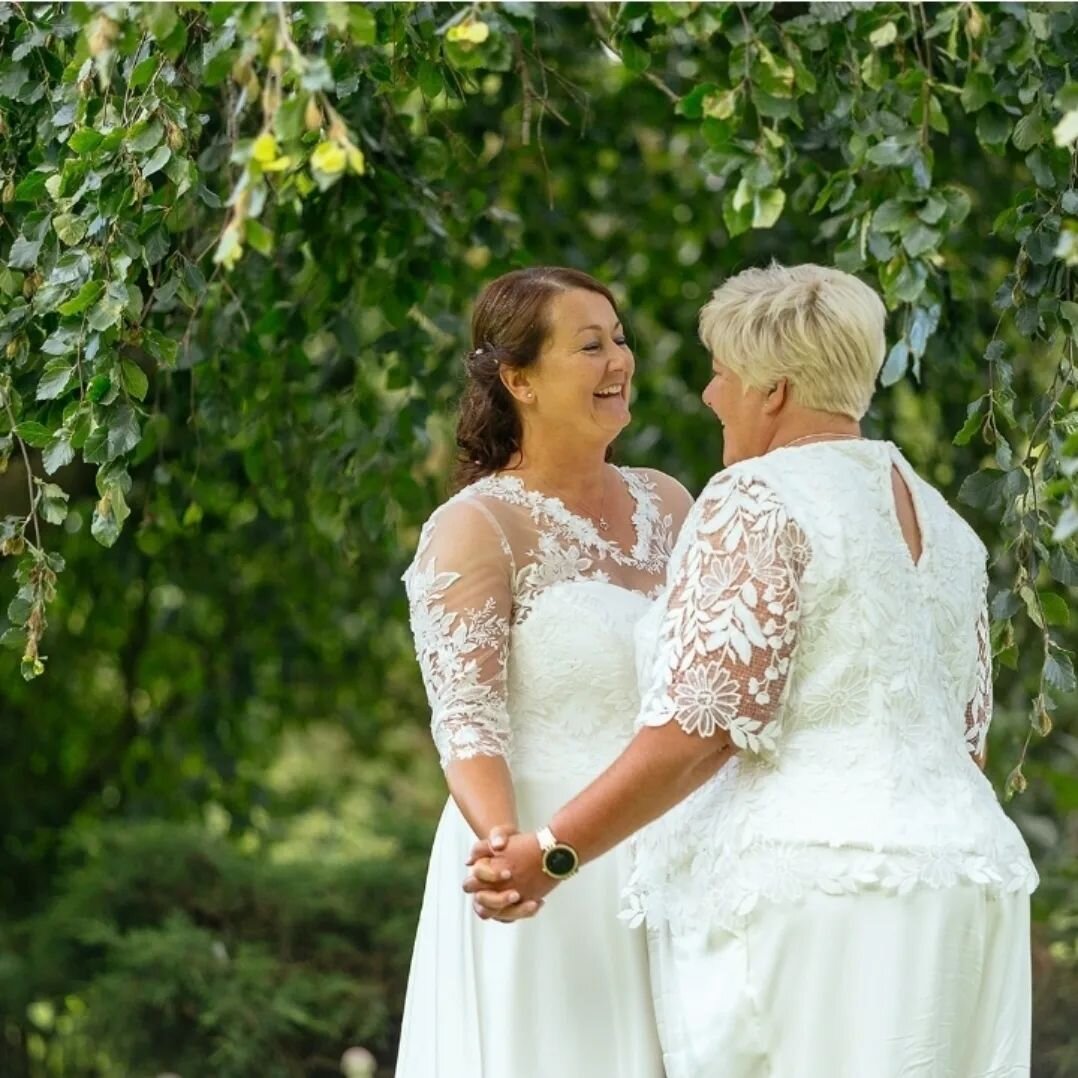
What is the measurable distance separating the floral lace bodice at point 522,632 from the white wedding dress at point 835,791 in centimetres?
39

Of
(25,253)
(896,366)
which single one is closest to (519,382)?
(896,366)

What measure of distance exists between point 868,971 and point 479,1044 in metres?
0.75

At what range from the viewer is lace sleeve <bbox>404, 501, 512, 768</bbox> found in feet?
10.1

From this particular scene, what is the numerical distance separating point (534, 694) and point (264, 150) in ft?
3.90

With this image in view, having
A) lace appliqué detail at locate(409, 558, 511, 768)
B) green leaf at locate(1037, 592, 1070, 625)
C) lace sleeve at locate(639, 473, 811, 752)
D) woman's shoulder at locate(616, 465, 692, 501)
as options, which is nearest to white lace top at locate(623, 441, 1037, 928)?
lace sleeve at locate(639, 473, 811, 752)

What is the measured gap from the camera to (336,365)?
507 centimetres

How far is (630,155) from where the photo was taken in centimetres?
653

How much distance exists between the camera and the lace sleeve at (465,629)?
308cm

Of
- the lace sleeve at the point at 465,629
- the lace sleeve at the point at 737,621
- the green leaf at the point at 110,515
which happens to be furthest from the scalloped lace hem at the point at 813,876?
the green leaf at the point at 110,515

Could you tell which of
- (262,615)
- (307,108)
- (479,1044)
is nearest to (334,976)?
(262,615)

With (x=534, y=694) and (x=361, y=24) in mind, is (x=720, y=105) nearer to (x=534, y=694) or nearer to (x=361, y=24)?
(x=361, y=24)

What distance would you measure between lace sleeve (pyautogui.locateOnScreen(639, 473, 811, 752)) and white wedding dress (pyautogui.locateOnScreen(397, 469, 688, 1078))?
46 cm

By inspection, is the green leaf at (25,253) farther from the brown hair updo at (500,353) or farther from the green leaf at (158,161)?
the brown hair updo at (500,353)

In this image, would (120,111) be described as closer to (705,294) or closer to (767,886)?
(767,886)
